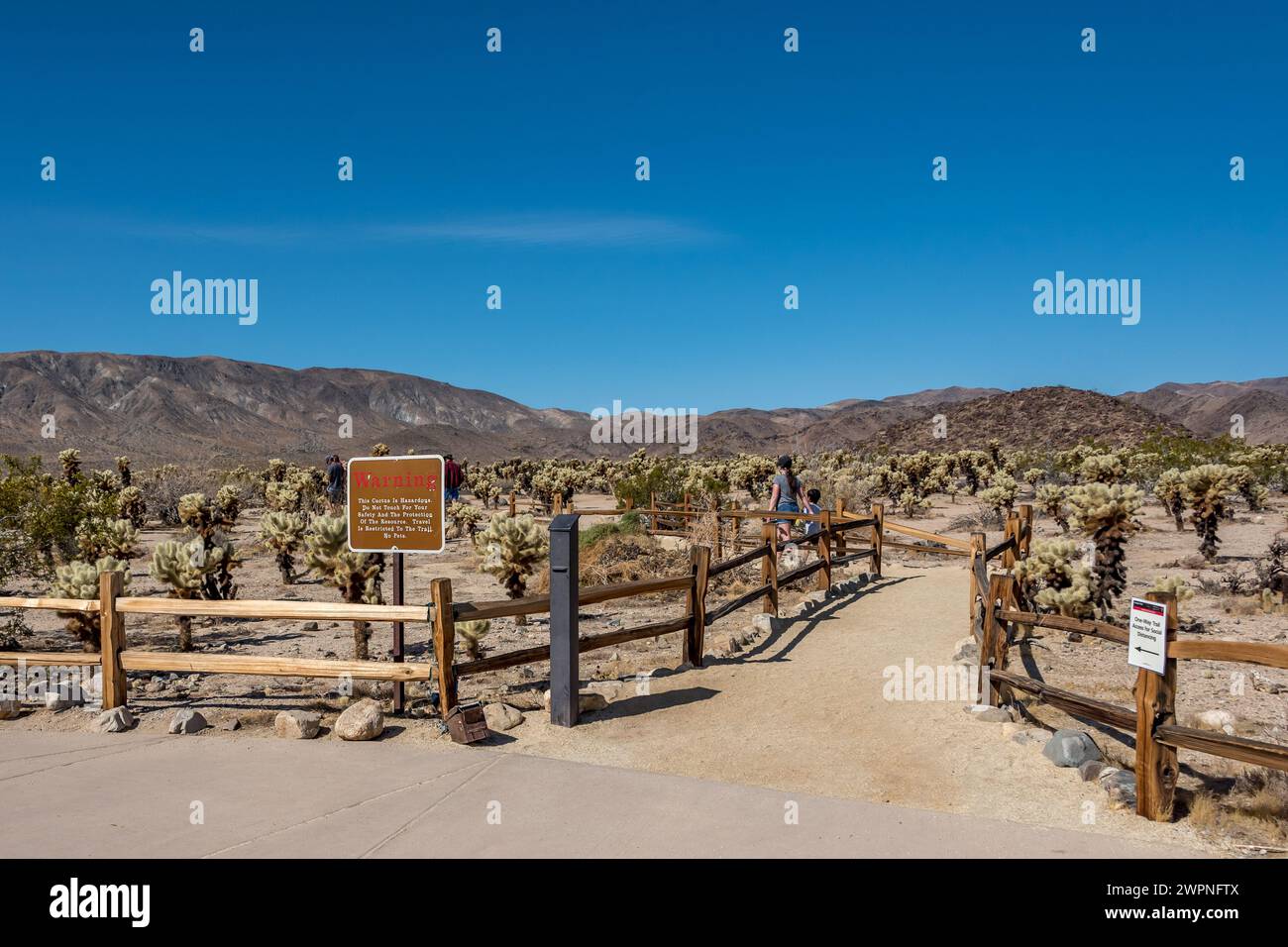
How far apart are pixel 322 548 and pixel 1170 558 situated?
16029mm

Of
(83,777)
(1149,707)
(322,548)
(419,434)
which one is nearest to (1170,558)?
(1149,707)

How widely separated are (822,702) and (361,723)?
3.88 meters

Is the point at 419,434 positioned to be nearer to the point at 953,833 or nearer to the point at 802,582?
the point at 802,582

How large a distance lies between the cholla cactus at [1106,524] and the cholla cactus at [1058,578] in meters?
0.28

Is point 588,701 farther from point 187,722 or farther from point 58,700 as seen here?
point 58,700

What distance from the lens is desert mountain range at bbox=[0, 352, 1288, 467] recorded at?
6781 cm

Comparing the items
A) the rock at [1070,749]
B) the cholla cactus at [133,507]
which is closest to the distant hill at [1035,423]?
the cholla cactus at [133,507]

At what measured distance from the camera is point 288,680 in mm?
8500

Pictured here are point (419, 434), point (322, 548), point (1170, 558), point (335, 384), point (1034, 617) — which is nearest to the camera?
point (1034, 617)

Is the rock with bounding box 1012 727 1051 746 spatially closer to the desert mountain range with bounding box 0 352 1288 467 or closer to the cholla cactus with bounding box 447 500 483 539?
the cholla cactus with bounding box 447 500 483 539

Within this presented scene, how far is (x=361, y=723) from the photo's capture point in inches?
252

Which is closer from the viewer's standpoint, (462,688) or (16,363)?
(462,688)

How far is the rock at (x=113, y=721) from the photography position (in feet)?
22.2

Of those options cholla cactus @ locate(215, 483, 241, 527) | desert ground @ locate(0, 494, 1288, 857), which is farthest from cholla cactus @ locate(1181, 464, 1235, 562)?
cholla cactus @ locate(215, 483, 241, 527)
